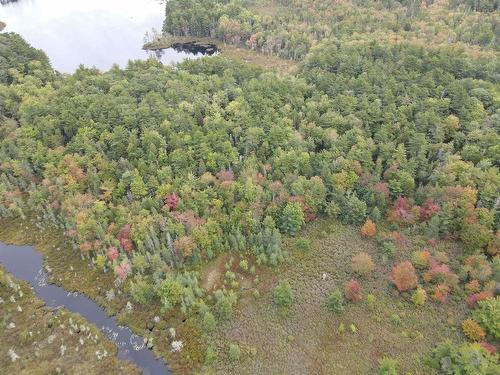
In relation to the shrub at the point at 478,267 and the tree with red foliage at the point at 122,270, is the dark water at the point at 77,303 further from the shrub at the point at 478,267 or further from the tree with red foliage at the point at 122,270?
the shrub at the point at 478,267

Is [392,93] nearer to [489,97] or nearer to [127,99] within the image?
[489,97]

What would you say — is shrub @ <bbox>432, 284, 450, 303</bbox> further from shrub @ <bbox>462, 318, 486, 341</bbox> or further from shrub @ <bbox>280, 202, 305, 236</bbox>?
shrub @ <bbox>280, 202, 305, 236</bbox>

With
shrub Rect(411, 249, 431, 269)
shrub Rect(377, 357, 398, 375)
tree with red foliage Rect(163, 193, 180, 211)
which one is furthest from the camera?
tree with red foliage Rect(163, 193, 180, 211)

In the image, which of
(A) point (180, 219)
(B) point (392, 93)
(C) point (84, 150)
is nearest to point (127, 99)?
(C) point (84, 150)

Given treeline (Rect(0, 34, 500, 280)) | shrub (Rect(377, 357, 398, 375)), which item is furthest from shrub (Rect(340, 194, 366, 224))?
shrub (Rect(377, 357, 398, 375))

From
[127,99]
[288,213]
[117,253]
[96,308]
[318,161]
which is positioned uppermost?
[127,99]

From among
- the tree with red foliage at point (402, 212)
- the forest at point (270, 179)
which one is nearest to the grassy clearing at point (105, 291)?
the forest at point (270, 179)
